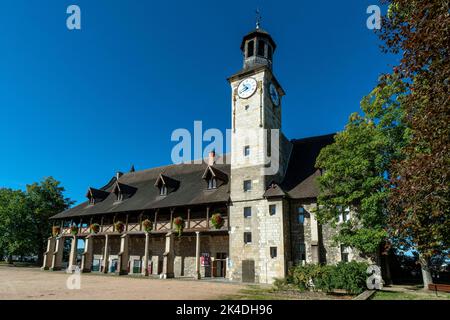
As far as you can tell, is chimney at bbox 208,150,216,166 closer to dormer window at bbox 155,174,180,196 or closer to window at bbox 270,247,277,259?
dormer window at bbox 155,174,180,196

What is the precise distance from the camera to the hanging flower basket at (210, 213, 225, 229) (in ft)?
74.1

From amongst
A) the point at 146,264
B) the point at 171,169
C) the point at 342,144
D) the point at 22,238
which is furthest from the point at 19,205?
the point at 342,144

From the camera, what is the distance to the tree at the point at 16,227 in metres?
35.9

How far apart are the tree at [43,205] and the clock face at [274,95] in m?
29.9

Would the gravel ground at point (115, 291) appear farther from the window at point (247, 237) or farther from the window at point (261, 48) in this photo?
the window at point (261, 48)

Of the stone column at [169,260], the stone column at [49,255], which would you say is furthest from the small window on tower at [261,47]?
the stone column at [49,255]

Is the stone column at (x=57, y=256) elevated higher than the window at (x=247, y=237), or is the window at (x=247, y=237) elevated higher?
the window at (x=247, y=237)

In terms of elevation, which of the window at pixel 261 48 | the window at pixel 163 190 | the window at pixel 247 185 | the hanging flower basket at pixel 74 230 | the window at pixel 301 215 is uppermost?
the window at pixel 261 48

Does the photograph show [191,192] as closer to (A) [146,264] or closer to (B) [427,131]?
(A) [146,264]

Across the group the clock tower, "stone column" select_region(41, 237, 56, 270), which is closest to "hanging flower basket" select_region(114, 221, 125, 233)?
"stone column" select_region(41, 237, 56, 270)

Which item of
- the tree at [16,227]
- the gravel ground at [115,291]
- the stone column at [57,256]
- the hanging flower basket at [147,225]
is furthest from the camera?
the tree at [16,227]

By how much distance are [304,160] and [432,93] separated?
18.4 meters

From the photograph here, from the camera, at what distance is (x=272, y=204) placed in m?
21.7

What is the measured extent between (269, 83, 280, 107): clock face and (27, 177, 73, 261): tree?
29942 millimetres
